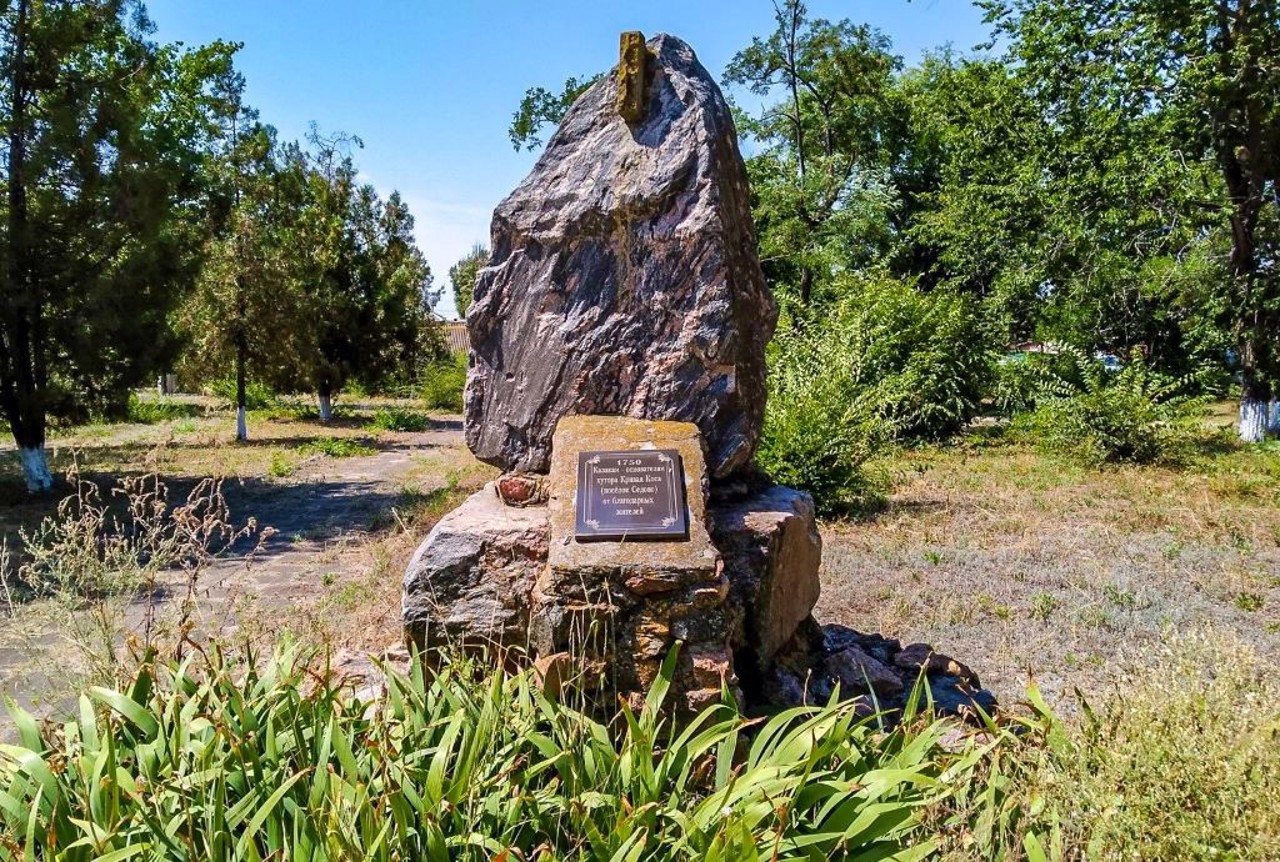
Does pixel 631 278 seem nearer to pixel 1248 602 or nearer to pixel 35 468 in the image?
pixel 1248 602

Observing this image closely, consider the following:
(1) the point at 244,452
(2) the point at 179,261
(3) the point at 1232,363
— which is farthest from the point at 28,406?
(3) the point at 1232,363

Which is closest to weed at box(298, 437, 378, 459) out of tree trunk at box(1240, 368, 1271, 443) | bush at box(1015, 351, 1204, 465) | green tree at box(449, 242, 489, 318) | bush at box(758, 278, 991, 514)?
bush at box(758, 278, 991, 514)

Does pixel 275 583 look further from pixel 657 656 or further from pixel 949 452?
pixel 949 452

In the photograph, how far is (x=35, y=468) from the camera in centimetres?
1027

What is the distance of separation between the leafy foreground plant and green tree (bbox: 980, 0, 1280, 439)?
12.8 meters

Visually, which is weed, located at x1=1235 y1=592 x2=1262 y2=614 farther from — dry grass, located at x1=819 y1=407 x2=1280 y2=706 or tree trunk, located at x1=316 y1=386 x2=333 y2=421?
tree trunk, located at x1=316 y1=386 x2=333 y2=421

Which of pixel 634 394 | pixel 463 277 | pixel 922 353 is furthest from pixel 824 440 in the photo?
pixel 463 277

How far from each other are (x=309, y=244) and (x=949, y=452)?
13.4m

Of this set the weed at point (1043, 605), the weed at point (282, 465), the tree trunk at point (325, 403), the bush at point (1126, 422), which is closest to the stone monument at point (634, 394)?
the weed at point (1043, 605)

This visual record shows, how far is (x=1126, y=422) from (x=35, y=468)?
42.1 feet

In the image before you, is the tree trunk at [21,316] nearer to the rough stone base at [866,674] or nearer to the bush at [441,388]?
the rough stone base at [866,674]

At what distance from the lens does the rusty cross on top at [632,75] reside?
150 inches

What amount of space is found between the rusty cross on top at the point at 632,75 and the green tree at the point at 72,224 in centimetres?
825

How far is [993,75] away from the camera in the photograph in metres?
18.1
